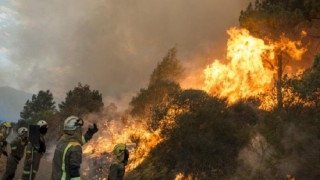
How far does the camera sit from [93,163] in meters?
20.0

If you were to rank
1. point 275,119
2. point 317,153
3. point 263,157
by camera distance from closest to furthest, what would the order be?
point 317,153 → point 263,157 → point 275,119

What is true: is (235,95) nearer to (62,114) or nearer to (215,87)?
(215,87)

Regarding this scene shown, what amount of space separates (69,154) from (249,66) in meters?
23.9

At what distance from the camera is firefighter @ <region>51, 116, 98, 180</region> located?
→ 17.4 ft

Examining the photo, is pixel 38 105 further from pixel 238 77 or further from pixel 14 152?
pixel 14 152

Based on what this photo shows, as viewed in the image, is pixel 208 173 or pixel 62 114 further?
pixel 62 114

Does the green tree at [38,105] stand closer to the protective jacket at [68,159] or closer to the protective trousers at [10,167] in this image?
the protective trousers at [10,167]

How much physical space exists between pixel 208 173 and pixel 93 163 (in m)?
8.51

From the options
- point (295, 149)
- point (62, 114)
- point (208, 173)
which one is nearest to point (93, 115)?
point (62, 114)

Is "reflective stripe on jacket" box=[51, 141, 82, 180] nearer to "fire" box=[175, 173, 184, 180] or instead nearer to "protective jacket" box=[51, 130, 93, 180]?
"protective jacket" box=[51, 130, 93, 180]

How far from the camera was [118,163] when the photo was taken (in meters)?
8.20

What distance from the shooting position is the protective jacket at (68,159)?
5.31 meters

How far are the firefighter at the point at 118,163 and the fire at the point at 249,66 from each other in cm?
1776

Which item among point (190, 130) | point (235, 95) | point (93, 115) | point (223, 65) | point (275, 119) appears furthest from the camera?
point (93, 115)
